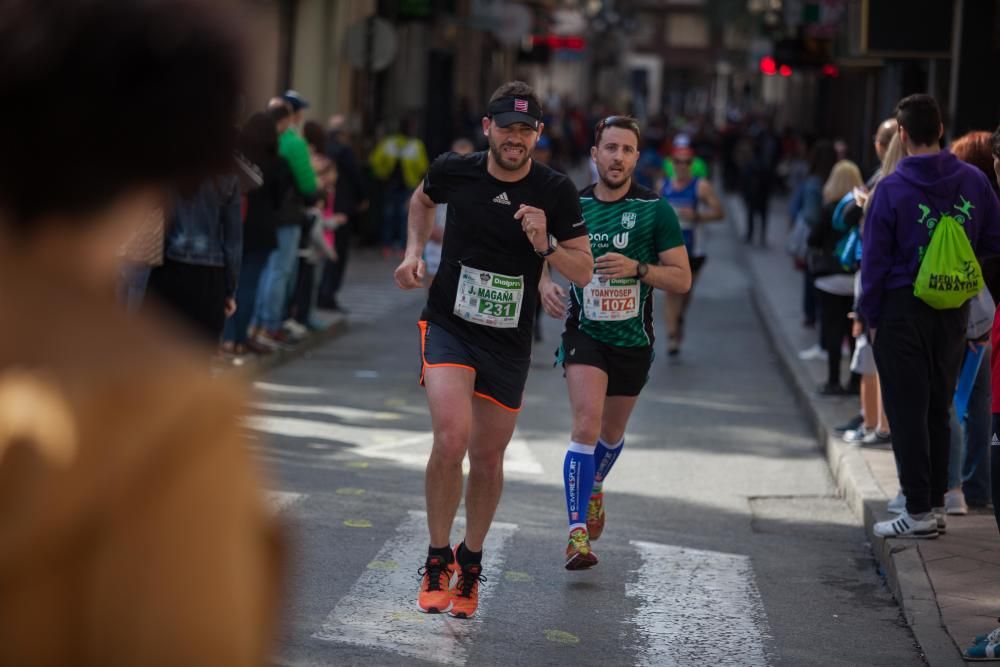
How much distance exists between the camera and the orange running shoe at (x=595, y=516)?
24.3ft

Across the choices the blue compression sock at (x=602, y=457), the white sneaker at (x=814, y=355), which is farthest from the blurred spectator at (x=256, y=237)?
the blue compression sock at (x=602, y=457)

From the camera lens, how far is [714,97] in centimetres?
11794

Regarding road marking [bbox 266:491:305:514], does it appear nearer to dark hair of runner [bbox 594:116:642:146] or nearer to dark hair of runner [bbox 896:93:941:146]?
dark hair of runner [bbox 594:116:642:146]

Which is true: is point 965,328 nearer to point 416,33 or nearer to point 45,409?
point 45,409

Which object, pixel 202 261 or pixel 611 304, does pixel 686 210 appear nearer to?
pixel 202 261

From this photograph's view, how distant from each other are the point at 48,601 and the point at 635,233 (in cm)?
593

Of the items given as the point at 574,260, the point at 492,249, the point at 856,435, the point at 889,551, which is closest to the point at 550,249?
the point at 574,260

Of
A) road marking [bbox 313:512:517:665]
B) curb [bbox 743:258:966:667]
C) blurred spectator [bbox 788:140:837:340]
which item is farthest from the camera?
blurred spectator [bbox 788:140:837:340]

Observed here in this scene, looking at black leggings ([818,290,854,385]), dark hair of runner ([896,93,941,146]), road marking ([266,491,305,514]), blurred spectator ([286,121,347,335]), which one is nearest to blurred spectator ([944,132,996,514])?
dark hair of runner ([896,93,941,146])

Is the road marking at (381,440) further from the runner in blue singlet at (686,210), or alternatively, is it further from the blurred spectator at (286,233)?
the runner in blue singlet at (686,210)

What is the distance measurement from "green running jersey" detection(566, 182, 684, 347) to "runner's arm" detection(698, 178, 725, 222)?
8151 mm

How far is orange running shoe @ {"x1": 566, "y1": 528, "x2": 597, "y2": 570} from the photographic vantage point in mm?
7016

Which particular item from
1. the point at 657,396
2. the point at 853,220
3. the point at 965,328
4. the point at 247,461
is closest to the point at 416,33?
the point at 657,396

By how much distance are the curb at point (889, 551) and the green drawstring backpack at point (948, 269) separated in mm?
1107
